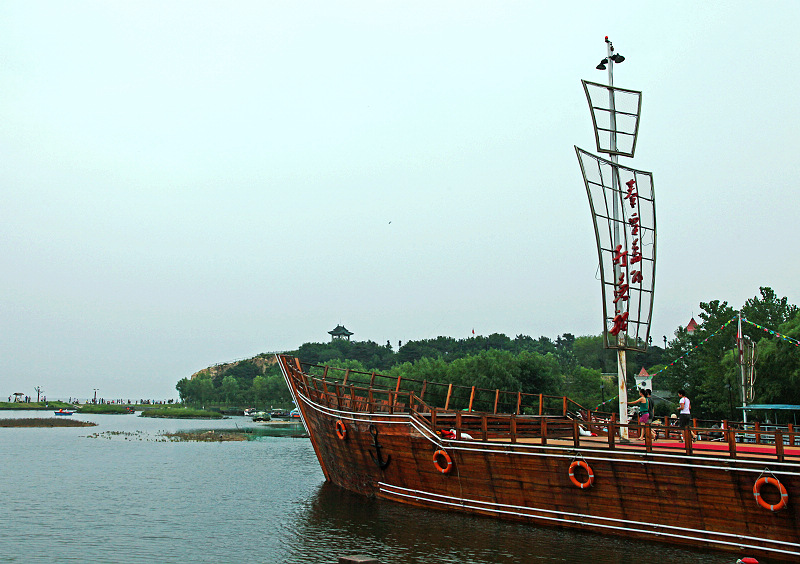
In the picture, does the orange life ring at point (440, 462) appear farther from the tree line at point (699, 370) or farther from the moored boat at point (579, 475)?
the tree line at point (699, 370)

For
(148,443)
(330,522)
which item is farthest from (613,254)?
(148,443)

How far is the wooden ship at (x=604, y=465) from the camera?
12.8m

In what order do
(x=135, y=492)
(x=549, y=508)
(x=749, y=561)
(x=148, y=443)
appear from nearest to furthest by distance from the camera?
(x=749, y=561) < (x=549, y=508) < (x=135, y=492) < (x=148, y=443)

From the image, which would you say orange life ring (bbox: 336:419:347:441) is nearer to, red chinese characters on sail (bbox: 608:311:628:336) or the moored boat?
the moored boat

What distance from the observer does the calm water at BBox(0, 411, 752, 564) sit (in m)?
14.6

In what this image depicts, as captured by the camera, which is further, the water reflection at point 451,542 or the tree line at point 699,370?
the tree line at point 699,370

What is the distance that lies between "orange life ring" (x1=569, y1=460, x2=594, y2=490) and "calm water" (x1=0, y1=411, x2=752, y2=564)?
1192 millimetres

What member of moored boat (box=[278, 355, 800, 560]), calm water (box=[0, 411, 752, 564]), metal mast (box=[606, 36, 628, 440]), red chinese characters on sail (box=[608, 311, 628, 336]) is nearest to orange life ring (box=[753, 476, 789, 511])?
moored boat (box=[278, 355, 800, 560])

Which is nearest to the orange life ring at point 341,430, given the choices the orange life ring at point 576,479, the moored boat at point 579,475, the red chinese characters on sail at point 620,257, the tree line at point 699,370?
the moored boat at point 579,475

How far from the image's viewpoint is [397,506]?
1931 centimetres

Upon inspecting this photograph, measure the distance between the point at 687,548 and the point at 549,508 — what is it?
10.6ft

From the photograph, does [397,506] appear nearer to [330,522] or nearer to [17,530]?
[330,522]

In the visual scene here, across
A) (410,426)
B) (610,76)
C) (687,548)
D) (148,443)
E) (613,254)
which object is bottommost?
(148,443)

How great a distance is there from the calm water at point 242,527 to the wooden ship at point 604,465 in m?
0.51
